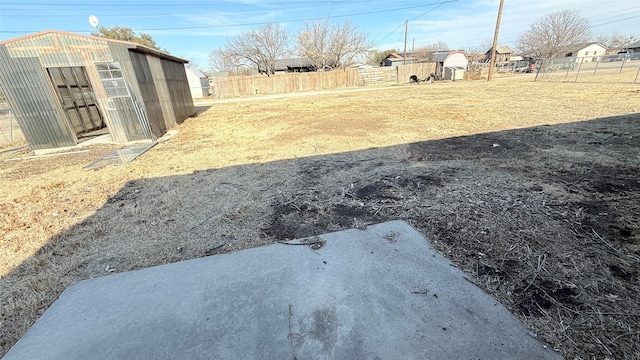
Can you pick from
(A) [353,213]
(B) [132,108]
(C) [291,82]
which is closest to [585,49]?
(C) [291,82]

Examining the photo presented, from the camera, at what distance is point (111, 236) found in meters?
3.03

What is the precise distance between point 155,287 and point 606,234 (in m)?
3.89

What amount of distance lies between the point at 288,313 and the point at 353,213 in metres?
1.57

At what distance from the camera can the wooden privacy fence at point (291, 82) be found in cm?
2495

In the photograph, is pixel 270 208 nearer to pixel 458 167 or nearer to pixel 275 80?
pixel 458 167

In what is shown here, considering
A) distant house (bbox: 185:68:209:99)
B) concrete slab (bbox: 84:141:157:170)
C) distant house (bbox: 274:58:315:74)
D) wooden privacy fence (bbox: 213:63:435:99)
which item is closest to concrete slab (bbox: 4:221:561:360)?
concrete slab (bbox: 84:141:157:170)

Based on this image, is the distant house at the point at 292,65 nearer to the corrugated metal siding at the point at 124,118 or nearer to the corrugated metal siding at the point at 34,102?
the corrugated metal siding at the point at 124,118

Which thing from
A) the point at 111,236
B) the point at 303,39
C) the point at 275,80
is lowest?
the point at 111,236

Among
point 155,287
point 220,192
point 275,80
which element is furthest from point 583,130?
point 275,80

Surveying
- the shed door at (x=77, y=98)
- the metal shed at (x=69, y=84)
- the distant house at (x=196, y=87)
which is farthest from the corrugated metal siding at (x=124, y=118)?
the distant house at (x=196, y=87)

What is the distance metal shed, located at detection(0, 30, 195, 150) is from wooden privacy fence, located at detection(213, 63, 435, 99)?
16987mm

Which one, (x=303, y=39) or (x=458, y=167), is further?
(x=303, y=39)

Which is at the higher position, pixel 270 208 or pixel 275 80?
pixel 275 80

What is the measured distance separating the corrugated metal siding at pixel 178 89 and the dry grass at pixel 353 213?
4656mm
